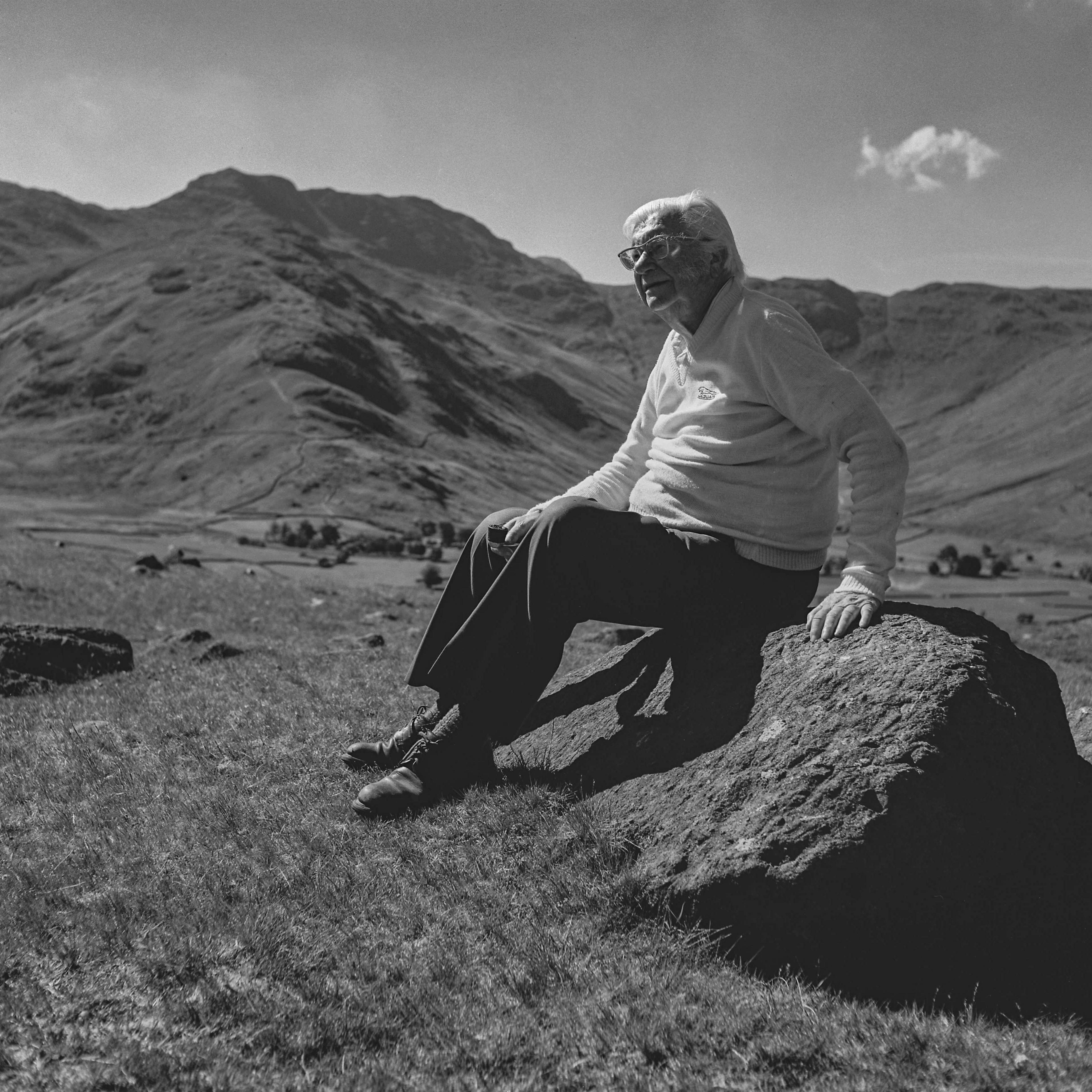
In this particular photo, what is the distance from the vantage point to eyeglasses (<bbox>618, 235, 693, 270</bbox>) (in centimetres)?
573

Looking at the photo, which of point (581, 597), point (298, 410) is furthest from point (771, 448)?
point (298, 410)

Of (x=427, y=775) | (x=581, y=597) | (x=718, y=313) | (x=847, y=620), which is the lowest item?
(x=427, y=775)

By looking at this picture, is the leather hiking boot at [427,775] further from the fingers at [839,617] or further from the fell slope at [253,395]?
the fell slope at [253,395]

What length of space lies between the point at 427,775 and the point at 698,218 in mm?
3488

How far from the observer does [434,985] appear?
13.8 ft

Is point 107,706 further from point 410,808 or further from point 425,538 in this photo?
point 425,538

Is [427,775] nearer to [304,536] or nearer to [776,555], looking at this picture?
[776,555]

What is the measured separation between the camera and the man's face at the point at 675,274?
5.75m

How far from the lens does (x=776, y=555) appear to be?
5758 mm

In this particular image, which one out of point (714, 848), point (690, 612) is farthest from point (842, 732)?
point (690, 612)

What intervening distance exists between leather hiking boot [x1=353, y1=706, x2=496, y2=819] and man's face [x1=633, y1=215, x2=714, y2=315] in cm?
267

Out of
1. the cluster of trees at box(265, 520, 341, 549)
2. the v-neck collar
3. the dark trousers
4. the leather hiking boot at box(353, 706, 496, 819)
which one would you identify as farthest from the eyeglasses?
the cluster of trees at box(265, 520, 341, 549)

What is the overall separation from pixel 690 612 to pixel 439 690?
1.50 m

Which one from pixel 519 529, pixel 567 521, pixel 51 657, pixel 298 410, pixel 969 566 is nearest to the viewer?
pixel 567 521
